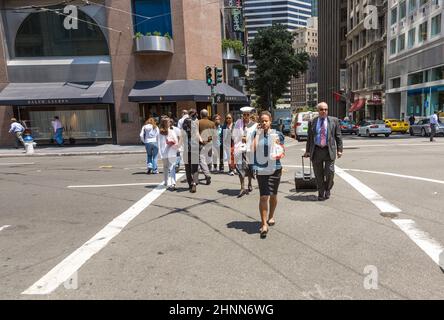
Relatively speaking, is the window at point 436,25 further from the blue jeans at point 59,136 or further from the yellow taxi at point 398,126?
the blue jeans at point 59,136

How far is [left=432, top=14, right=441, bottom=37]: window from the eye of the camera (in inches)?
1280

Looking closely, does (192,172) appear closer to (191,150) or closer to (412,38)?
(191,150)

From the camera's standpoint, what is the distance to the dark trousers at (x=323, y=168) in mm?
7332

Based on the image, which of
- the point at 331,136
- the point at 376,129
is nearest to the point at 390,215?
the point at 331,136

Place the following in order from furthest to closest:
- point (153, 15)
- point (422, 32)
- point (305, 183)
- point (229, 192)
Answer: point (422, 32), point (153, 15), point (229, 192), point (305, 183)

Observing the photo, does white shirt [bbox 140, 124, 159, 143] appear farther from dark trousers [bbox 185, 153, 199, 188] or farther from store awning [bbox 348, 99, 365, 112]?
store awning [bbox 348, 99, 365, 112]

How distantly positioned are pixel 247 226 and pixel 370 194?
3.27 m

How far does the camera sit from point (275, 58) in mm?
43906

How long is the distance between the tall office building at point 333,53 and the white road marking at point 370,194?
60482 mm

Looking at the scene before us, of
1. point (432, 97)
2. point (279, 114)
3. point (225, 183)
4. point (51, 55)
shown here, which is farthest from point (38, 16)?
point (279, 114)

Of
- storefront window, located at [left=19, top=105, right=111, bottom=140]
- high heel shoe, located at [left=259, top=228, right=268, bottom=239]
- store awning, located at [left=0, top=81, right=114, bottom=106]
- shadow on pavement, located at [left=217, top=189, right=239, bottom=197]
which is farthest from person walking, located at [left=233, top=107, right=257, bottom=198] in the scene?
storefront window, located at [left=19, top=105, right=111, bottom=140]

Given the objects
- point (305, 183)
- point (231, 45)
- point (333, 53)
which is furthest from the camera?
point (333, 53)

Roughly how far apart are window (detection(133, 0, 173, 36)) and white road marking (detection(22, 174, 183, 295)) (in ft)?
55.1

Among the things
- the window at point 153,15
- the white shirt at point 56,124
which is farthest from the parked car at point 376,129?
the white shirt at point 56,124
